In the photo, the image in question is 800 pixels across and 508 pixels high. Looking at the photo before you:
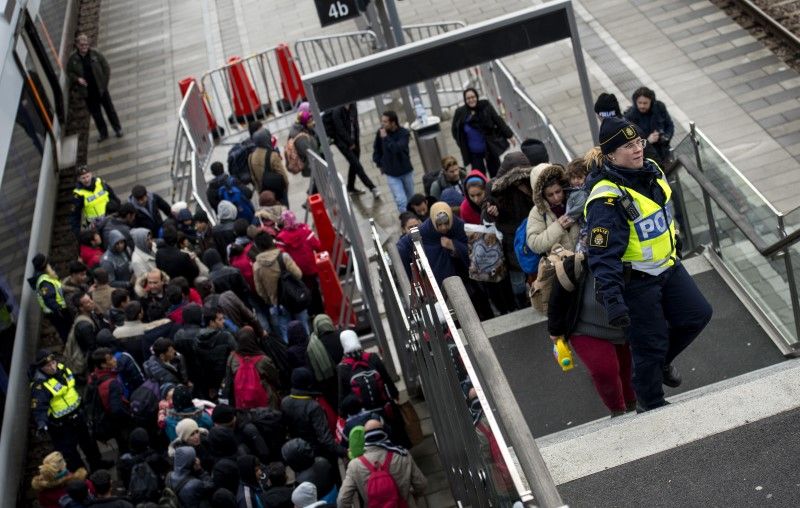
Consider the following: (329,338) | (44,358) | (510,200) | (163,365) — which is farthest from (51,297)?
(510,200)

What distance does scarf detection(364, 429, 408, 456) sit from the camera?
8344mm

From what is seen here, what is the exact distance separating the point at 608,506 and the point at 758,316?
312 cm

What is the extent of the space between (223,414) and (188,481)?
0.57m

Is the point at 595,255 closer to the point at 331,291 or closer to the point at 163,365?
the point at 163,365

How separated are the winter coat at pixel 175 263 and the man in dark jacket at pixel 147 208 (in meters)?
1.71

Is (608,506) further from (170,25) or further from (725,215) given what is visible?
(170,25)

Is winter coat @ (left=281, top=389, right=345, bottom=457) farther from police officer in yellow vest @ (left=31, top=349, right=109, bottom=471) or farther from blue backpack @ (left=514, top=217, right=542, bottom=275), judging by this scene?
police officer in yellow vest @ (left=31, top=349, right=109, bottom=471)

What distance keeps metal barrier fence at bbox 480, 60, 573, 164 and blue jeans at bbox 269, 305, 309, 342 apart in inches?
115

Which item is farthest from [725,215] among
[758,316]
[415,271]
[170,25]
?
[170,25]

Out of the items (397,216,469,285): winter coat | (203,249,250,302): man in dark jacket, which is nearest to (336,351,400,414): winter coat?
(397,216,469,285): winter coat

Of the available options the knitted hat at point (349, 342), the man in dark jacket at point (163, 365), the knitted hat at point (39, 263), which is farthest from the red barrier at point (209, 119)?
the knitted hat at point (349, 342)

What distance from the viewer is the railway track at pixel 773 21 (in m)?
16.5

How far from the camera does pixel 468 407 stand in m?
5.40

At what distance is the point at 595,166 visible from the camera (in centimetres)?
703
